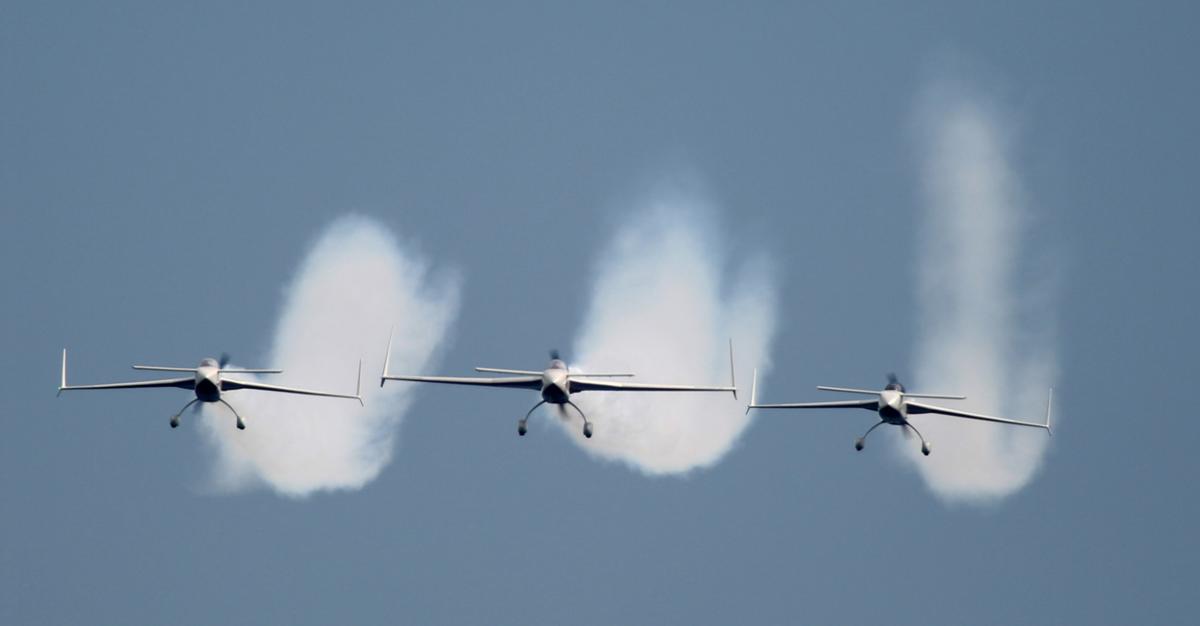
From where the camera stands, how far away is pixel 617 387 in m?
146

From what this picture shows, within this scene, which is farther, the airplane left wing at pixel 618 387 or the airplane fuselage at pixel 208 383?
the airplane fuselage at pixel 208 383

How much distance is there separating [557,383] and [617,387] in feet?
22.0

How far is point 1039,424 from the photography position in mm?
149875

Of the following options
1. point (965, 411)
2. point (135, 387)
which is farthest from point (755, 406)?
point (135, 387)

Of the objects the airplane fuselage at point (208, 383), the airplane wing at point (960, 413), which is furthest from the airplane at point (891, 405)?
the airplane fuselage at point (208, 383)

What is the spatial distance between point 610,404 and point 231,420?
2557 cm

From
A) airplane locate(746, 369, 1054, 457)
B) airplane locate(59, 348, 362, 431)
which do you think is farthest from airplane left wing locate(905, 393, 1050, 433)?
airplane locate(59, 348, 362, 431)

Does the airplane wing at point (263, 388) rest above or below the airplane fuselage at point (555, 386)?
below

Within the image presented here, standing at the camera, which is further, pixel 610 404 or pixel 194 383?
pixel 610 404

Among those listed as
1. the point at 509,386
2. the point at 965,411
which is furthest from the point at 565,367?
the point at 965,411

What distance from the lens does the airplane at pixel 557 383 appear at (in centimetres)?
14012

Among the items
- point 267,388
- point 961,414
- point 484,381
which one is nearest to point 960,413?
point 961,414

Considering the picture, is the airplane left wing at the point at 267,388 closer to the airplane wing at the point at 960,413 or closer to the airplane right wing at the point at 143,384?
the airplane right wing at the point at 143,384

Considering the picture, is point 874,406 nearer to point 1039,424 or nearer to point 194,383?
point 1039,424
